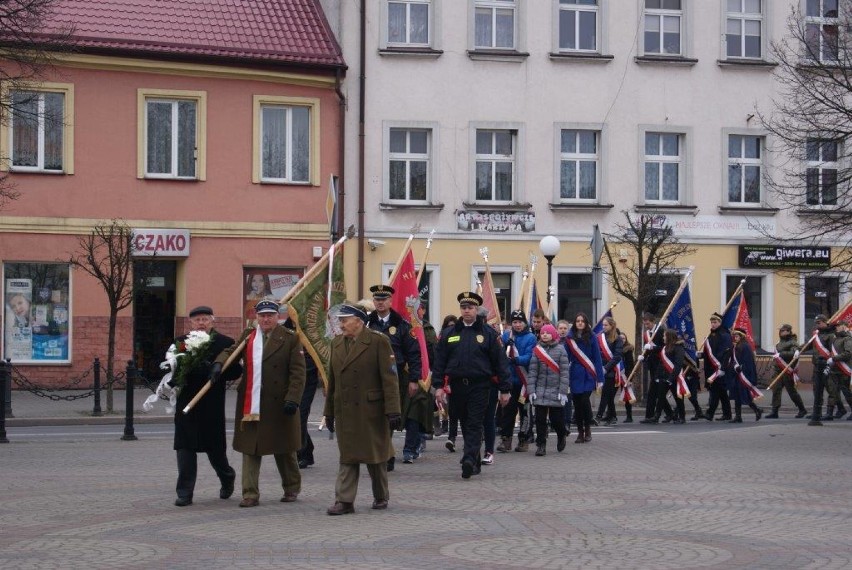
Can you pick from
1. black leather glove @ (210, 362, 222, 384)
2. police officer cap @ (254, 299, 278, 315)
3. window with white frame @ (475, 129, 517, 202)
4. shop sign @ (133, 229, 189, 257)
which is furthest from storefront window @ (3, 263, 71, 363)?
black leather glove @ (210, 362, 222, 384)

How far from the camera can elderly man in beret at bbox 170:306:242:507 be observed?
41.2 feet

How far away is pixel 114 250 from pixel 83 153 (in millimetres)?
6889

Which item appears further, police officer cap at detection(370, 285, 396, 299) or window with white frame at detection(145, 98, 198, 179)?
window with white frame at detection(145, 98, 198, 179)

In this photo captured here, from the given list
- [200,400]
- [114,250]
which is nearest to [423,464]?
[200,400]

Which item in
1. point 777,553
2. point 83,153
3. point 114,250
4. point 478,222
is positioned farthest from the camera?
point 478,222

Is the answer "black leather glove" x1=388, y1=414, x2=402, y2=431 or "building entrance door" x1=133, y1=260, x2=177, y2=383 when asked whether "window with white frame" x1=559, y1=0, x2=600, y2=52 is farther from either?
"black leather glove" x1=388, y1=414, x2=402, y2=431

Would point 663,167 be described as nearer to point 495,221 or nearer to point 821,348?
point 495,221

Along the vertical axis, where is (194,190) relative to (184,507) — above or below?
above

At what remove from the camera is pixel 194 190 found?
31797mm

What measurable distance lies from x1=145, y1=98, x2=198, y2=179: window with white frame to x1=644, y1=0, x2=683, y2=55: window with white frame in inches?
447

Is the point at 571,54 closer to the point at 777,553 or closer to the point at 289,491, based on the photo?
the point at 289,491

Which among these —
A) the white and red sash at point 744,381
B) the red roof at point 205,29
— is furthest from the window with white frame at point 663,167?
the white and red sash at point 744,381

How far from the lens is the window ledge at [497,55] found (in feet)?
110

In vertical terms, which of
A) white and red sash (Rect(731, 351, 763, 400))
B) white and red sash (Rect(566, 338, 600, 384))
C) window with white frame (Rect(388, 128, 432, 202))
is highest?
window with white frame (Rect(388, 128, 432, 202))
